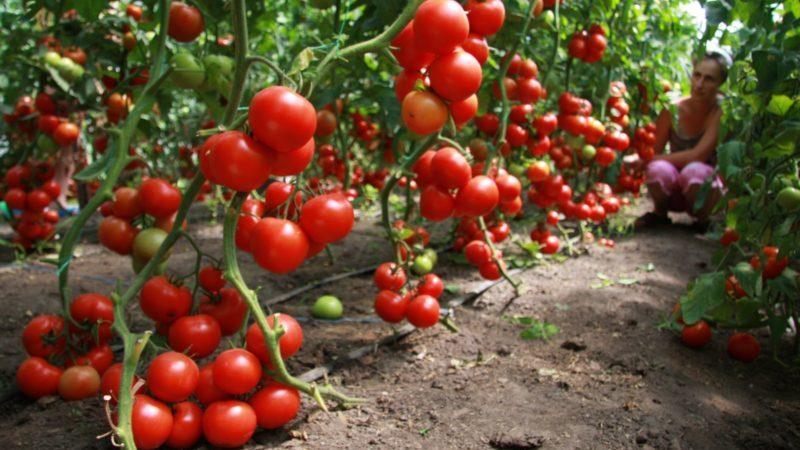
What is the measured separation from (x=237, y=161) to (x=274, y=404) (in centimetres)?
55

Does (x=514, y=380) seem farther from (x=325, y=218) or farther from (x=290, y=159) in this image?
(x=290, y=159)

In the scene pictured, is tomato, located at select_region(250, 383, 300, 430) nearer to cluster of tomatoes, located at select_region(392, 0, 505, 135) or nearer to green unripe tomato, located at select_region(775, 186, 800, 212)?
cluster of tomatoes, located at select_region(392, 0, 505, 135)

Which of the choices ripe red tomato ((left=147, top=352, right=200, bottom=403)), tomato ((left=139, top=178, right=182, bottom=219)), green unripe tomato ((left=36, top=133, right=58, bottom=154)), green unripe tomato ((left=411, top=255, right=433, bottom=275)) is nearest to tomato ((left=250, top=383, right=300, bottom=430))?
ripe red tomato ((left=147, top=352, right=200, bottom=403))

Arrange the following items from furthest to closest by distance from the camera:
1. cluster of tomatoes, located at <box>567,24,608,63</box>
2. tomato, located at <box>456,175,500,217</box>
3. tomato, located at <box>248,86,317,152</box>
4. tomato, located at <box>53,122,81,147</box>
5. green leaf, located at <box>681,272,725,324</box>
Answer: tomato, located at <box>53,122,81,147</box> → cluster of tomatoes, located at <box>567,24,608,63</box> → green leaf, located at <box>681,272,725,324</box> → tomato, located at <box>456,175,500,217</box> → tomato, located at <box>248,86,317,152</box>

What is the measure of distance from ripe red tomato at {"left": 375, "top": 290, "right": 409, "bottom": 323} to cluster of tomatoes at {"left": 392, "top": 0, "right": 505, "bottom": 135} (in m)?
0.67

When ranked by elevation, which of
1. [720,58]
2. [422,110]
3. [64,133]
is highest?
[422,110]

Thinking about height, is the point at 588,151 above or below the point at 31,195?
above

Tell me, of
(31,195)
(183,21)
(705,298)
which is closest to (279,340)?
(183,21)

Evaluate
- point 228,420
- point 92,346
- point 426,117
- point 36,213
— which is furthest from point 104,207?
point 36,213

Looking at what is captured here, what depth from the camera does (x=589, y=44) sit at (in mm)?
2352

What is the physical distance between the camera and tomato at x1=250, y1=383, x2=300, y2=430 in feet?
4.14

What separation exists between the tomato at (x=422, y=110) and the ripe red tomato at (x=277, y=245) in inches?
11.9

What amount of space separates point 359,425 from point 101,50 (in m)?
1.69

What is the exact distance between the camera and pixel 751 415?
1528 mm
